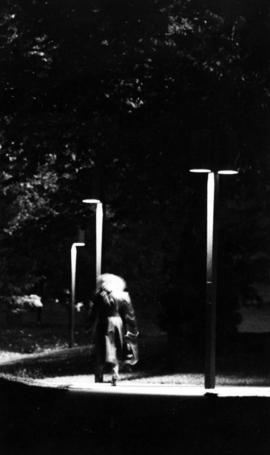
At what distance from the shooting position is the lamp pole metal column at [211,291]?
19859mm

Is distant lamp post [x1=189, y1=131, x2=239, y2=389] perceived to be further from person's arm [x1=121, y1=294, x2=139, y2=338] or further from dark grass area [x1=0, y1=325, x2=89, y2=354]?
dark grass area [x1=0, y1=325, x2=89, y2=354]

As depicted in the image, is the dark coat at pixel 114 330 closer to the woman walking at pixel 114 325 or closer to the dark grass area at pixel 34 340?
the woman walking at pixel 114 325

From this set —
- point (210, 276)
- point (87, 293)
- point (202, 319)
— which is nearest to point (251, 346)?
point (202, 319)

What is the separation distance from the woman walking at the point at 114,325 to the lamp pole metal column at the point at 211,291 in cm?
126

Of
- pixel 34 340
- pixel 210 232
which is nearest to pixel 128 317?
pixel 210 232

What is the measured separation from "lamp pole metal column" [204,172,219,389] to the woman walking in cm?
126

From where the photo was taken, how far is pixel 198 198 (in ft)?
86.1

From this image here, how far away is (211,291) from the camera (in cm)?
2017

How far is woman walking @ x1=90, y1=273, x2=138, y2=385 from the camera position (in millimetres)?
20141

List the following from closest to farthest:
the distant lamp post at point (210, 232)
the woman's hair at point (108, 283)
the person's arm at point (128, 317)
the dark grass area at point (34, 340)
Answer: the distant lamp post at point (210, 232), the woman's hair at point (108, 283), the person's arm at point (128, 317), the dark grass area at point (34, 340)

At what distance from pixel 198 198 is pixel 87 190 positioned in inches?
112

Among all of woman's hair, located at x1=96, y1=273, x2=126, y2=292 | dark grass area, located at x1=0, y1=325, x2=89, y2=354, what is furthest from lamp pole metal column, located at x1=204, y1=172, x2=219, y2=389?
dark grass area, located at x1=0, y1=325, x2=89, y2=354

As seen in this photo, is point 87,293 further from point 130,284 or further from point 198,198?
point 198,198

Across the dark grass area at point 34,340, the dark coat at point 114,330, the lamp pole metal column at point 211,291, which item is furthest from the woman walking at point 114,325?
the dark grass area at point 34,340
